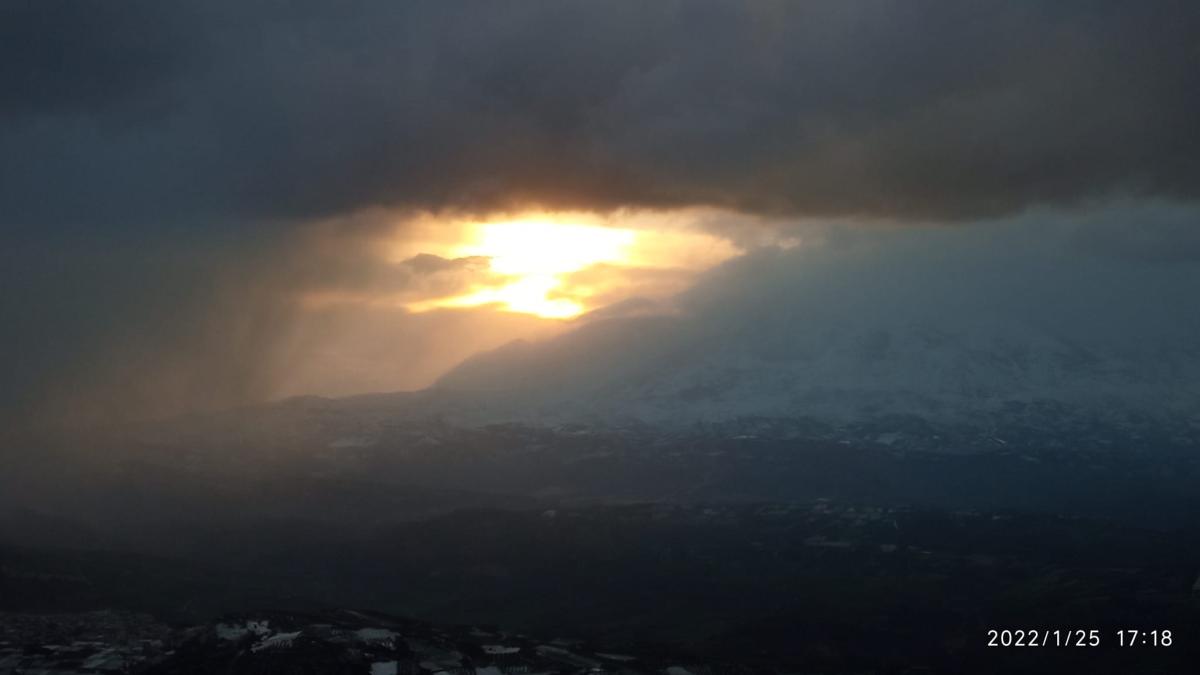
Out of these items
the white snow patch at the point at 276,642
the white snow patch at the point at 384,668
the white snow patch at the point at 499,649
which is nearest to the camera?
the white snow patch at the point at 384,668

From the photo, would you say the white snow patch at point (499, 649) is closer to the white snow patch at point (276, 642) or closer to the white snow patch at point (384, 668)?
the white snow patch at point (384, 668)

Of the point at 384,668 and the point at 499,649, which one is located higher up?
the point at 384,668

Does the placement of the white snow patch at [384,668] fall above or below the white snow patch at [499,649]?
above

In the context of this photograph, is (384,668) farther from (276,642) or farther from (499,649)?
(499,649)

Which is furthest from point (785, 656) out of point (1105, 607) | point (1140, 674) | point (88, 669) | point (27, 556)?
point (27, 556)

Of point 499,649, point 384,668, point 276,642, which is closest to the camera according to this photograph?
point 384,668

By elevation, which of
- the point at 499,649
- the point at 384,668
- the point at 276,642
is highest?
the point at 276,642

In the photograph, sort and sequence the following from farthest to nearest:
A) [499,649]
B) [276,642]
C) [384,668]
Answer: [499,649]
[276,642]
[384,668]

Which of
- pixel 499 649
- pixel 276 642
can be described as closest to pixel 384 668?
pixel 276 642

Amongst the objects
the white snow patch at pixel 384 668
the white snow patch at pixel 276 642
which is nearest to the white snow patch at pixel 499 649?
the white snow patch at pixel 384 668

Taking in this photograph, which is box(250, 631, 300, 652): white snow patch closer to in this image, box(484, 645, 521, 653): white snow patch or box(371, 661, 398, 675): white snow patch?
box(371, 661, 398, 675): white snow patch

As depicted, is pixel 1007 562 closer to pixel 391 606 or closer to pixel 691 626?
pixel 691 626
